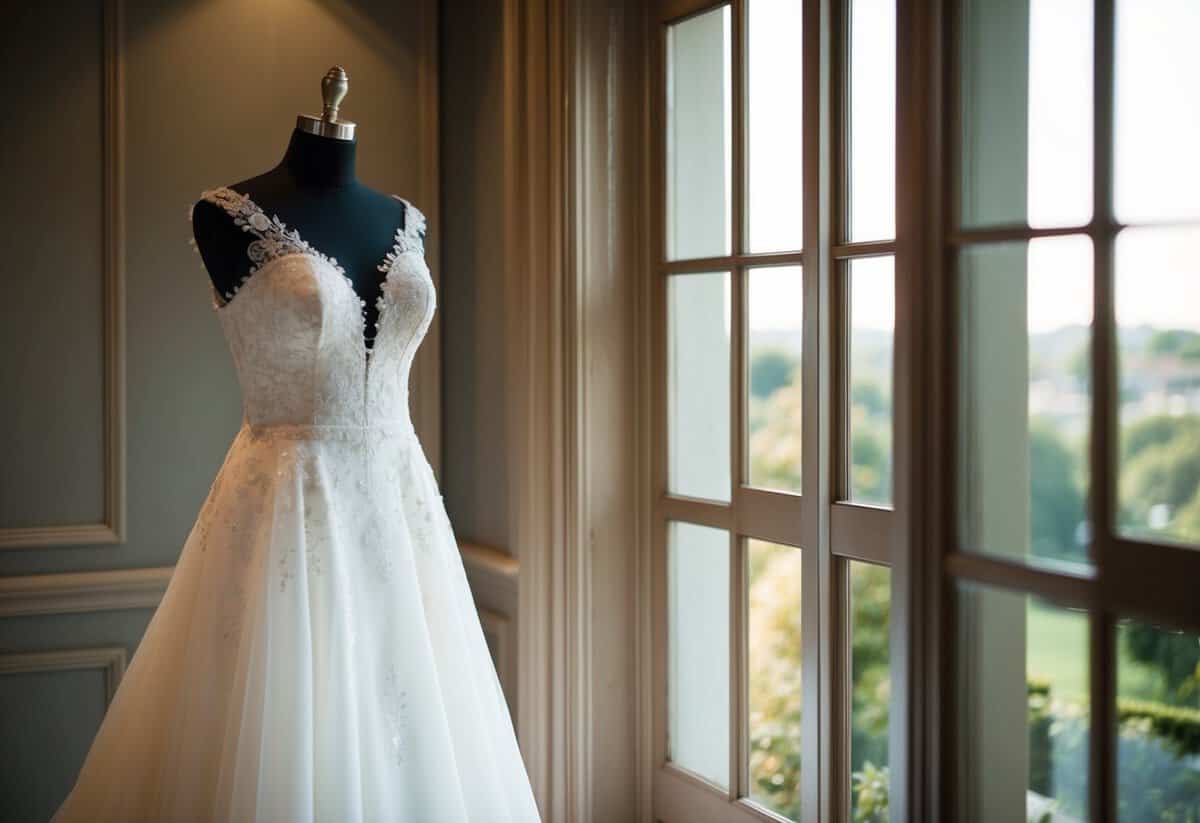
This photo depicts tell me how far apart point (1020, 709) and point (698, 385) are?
3.09 ft

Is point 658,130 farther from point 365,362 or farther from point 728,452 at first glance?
point 365,362

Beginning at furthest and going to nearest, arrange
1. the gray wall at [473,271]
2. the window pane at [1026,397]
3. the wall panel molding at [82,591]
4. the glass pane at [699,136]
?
the gray wall at [473,271]
the wall panel molding at [82,591]
the glass pane at [699,136]
the window pane at [1026,397]

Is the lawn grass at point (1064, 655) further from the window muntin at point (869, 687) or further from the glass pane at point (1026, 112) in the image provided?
the glass pane at point (1026, 112)

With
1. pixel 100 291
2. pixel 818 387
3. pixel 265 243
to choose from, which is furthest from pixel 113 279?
pixel 818 387

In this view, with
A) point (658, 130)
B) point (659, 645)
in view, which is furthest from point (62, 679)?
point (658, 130)

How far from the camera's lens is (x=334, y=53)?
2654mm

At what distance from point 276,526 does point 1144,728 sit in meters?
1.21

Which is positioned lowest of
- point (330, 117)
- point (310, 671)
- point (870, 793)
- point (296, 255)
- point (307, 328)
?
point (870, 793)

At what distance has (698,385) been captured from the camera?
2.21m

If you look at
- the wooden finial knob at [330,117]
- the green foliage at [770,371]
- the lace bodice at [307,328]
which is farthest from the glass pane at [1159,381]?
the wooden finial knob at [330,117]

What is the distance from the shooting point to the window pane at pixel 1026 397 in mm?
1368

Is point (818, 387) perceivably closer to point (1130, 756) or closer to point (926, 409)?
point (926, 409)

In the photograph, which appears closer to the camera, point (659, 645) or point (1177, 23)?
point (1177, 23)

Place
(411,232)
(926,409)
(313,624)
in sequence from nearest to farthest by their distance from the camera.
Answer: (926,409)
(313,624)
(411,232)
